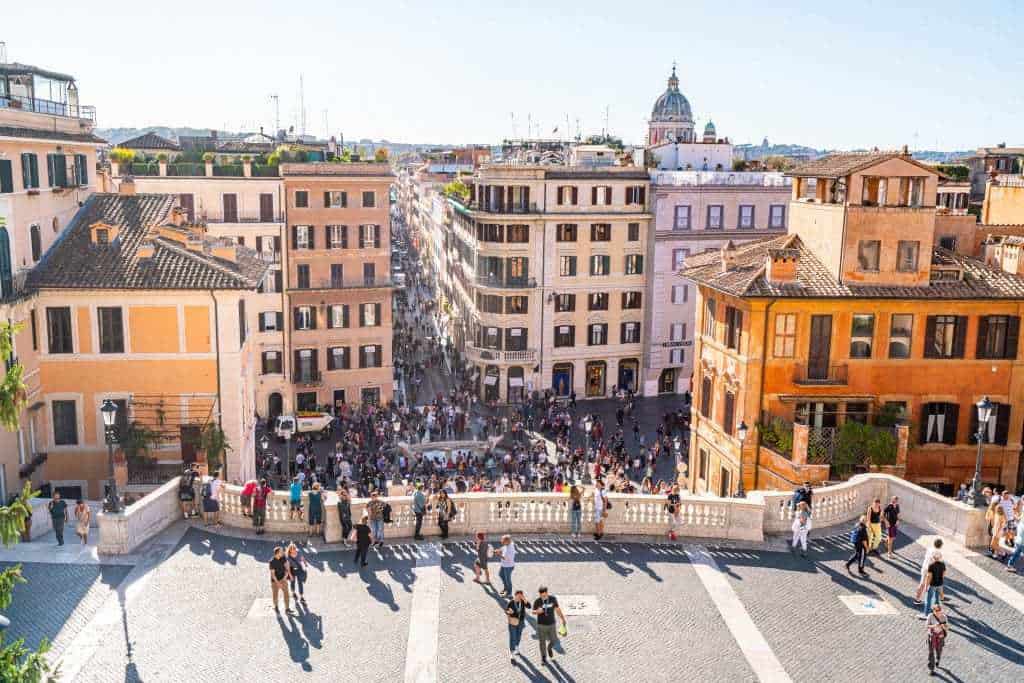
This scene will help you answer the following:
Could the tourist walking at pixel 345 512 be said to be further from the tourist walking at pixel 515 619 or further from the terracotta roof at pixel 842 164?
the terracotta roof at pixel 842 164

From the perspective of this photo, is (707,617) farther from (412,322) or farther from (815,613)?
(412,322)

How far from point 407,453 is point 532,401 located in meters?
16.4

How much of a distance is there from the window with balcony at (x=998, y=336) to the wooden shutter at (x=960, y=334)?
1.70 feet

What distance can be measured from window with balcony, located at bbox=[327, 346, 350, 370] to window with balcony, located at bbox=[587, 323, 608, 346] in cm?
1586

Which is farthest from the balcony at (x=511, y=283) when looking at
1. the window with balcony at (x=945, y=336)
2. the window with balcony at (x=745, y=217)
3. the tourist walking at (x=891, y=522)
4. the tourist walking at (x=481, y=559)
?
the tourist walking at (x=481, y=559)

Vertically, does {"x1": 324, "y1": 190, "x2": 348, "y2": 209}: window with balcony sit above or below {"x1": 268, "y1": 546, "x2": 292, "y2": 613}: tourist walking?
above

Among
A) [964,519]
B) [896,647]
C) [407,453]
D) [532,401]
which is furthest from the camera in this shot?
[532,401]

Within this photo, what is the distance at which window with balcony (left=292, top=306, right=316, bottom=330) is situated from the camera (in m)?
60.2

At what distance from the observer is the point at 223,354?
3450 centimetres

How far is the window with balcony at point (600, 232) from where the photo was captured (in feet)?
212

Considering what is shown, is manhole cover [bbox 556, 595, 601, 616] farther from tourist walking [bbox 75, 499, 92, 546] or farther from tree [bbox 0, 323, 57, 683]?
tourist walking [bbox 75, 499, 92, 546]

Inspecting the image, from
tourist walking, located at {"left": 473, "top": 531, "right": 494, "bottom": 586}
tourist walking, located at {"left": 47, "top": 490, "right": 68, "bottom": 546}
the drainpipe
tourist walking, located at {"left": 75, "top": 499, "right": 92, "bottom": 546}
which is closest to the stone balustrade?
tourist walking, located at {"left": 75, "top": 499, "right": 92, "bottom": 546}

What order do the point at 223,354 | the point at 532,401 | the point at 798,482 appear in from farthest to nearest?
the point at 532,401 < the point at 223,354 < the point at 798,482

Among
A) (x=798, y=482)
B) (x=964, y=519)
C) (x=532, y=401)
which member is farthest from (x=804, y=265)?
(x=532, y=401)
